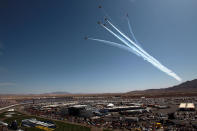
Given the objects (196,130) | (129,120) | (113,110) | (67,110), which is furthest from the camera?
(113,110)

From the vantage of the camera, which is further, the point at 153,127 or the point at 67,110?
the point at 67,110

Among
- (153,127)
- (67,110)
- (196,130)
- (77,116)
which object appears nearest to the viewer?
(196,130)

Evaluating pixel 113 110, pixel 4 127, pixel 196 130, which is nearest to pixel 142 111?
pixel 113 110

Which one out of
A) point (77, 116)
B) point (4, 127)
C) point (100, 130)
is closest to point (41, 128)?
point (4, 127)

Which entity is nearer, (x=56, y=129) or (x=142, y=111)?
(x=56, y=129)

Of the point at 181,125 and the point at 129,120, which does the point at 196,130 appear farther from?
the point at 129,120

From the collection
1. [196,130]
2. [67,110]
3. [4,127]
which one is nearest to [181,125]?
[196,130]

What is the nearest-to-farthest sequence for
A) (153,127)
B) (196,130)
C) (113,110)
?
(196,130) → (153,127) → (113,110)

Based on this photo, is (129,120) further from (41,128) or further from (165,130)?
(41,128)

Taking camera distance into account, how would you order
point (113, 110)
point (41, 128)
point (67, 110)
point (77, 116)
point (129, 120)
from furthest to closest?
point (113, 110) < point (67, 110) < point (77, 116) < point (129, 120) < point (41, 128)
